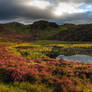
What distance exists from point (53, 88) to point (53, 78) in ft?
4.33

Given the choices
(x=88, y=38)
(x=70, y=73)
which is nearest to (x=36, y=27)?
(x=88, y=38)

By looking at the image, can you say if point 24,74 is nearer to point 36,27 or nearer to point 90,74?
point 90,74

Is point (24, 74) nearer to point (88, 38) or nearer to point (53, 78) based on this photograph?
point (53, 78)

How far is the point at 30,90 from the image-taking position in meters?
7.21

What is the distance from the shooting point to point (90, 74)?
403 inches

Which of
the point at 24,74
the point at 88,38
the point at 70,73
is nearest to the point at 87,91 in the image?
the point at 70,73

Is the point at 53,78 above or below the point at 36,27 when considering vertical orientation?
below

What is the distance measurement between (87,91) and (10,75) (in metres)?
6.21

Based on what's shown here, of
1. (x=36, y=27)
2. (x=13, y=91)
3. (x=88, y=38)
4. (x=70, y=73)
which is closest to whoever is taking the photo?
(x=13, y=91)

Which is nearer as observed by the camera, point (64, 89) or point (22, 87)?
point (64, 89)

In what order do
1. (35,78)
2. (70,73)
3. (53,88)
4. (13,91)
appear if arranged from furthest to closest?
(70,73), (35,78), (53,88), (13,91)

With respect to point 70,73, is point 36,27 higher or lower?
higher

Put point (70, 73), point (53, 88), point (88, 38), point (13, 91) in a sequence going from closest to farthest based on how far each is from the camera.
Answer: point (13, 91) < point (53, 88) < point (70, 73) < point (88, 38)

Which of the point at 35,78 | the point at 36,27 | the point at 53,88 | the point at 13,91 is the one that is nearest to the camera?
the point at 13,91
